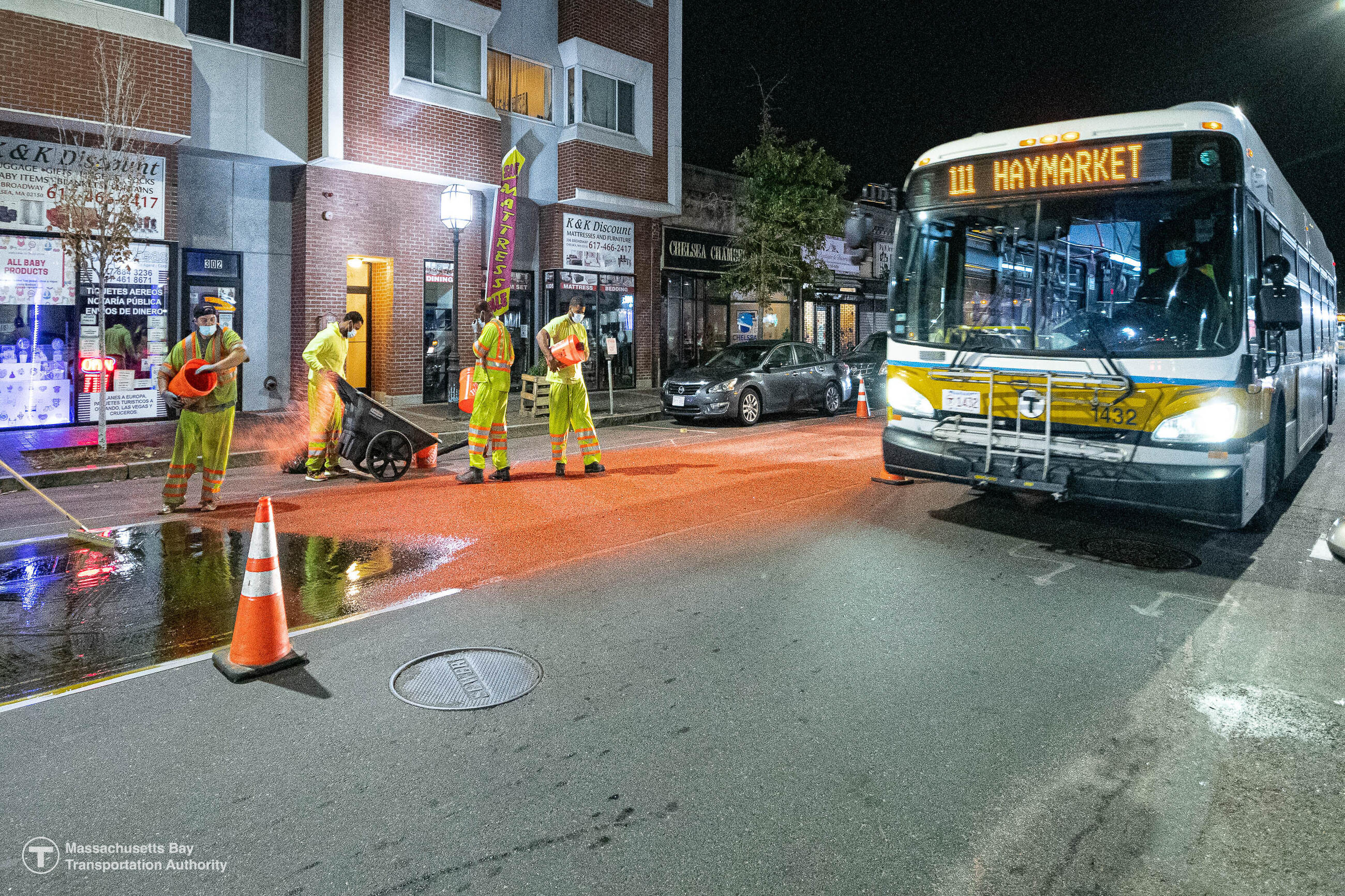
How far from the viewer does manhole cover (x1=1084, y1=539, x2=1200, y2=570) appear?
21.9 ft

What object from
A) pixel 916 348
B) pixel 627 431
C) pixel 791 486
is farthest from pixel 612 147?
pixel 916 348

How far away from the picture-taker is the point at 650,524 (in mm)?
8039

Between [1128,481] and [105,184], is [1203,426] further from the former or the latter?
[105,184]

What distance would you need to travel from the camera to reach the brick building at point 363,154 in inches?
572

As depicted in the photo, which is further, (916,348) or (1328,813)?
(916,348)

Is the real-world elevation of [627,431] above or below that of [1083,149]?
below

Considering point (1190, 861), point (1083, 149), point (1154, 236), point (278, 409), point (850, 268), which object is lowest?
point (1190, 861)

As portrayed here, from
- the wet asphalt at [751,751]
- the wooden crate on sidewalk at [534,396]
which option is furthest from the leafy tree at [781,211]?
the wet asphalt at [751,751]

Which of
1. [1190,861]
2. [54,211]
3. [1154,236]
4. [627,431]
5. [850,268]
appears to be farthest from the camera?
[850,268]

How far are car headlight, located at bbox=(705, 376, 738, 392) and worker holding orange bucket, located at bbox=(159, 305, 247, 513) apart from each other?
30.4 ft

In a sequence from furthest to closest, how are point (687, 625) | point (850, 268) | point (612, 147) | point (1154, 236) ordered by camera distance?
point (850, 268)
point (612, 147)
point (1154, 236)
point (687, 625)

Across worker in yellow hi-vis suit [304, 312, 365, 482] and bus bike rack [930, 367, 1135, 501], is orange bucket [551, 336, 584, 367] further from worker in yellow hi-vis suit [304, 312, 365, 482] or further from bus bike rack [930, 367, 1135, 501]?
bus bike rack [930, 367, 1135, 501]

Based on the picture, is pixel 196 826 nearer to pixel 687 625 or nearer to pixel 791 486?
pixel 687 625

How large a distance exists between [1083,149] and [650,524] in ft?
14.8
